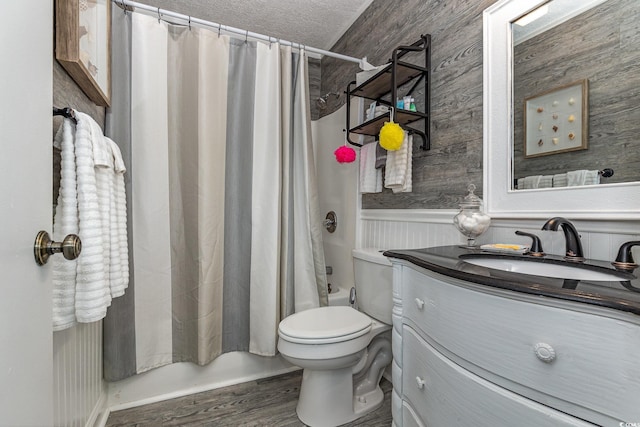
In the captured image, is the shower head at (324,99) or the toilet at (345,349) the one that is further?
the shower head at (324,99)

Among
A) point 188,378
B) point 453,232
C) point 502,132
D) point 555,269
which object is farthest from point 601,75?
point 188,378

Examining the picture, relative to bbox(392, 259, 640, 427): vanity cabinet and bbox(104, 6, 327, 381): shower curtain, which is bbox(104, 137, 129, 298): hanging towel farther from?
bbox(392, 259, 640, 427): vanity cabinet

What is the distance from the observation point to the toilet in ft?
4.31

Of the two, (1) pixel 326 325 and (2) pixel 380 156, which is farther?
(2) pixel 380 156

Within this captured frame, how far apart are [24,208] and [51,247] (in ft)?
0.30

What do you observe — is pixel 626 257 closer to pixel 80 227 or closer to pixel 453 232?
pixel 453 232

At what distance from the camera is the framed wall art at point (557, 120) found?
93 centimetres

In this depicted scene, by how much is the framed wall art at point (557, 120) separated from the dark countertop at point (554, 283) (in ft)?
1.28

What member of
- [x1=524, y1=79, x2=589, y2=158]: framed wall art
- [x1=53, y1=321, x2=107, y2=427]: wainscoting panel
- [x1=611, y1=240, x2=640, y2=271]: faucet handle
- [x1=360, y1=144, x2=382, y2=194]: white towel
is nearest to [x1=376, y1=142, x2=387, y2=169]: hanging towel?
[x1=360, y1=144, x2=382, y2=194]: white towel

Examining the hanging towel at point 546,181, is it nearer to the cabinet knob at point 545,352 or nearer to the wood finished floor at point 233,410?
the cabinet knob at point 545,352

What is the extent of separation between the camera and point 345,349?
1331 mm

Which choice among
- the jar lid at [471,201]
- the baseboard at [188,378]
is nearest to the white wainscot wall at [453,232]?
the jar lid at [471,201]

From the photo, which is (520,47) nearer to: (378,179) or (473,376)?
(378,179)

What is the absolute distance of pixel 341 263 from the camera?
2.21m
